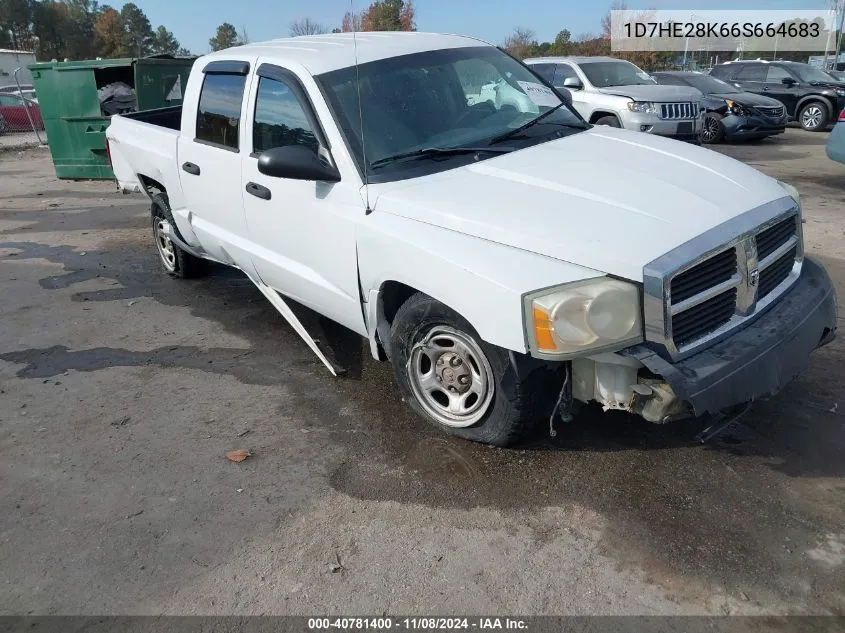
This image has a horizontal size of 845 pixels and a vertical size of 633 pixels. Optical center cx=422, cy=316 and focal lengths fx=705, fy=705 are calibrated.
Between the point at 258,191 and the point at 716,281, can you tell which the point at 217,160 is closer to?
the point at 258,191

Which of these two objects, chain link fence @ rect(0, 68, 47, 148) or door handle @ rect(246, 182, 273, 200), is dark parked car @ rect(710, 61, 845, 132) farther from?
chain link fence @ rect(0, 68, 47, 148)

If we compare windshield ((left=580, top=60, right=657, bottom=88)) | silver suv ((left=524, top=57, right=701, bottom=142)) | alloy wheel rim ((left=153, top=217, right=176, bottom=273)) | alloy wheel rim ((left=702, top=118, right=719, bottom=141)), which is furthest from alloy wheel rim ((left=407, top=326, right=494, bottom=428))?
alloy wheel rim ((left=702, top=118, right=719, bottom=141))

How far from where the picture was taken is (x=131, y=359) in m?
4.93

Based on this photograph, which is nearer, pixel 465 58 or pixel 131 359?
pixel 465 58

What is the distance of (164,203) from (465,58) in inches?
120

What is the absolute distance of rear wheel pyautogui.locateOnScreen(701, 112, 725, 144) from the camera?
46.8ft

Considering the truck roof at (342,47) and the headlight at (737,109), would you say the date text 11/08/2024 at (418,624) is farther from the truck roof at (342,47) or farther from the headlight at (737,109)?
the headlight at (737,109)

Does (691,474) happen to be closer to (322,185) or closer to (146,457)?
(322,185)

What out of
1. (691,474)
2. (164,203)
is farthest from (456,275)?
(164,203)

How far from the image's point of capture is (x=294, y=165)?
3555 mm

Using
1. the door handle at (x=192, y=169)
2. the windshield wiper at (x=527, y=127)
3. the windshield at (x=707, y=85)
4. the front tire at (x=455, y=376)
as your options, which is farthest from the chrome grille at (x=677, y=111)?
the front tire at (x=455, y=376)

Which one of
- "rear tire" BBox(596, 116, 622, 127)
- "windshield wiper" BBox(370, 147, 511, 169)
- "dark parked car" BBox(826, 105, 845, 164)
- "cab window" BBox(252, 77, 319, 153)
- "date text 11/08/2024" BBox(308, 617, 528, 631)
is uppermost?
"cab window" BBox(252, 77, 319, 153)

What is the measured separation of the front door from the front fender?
26cm

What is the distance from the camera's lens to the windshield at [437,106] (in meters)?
3.73
